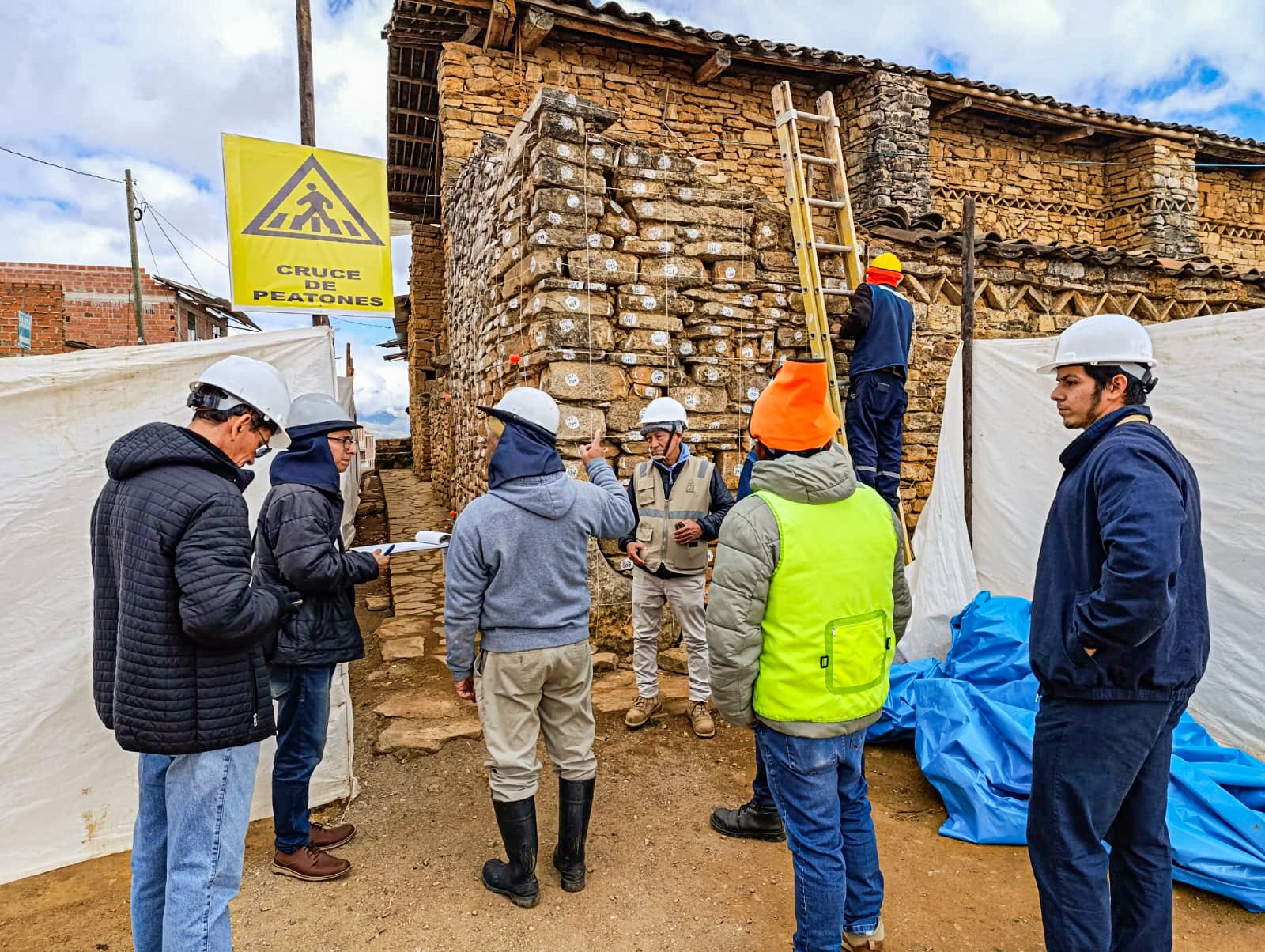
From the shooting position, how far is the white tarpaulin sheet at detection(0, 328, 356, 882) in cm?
271

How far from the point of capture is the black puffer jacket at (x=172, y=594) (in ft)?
5.95

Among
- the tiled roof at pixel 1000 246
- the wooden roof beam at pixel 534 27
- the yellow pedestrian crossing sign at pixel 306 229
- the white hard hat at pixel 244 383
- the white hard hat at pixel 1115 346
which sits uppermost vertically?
the wooden roof beam at pixel 534 27

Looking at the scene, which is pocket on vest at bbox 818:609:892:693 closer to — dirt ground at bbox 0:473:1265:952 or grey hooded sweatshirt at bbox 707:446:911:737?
grey hooded sweatshirt at bbox 707:446:911:737

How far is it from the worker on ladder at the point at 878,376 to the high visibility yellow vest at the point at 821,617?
2994mm

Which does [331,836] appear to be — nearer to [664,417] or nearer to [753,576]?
[753,576]

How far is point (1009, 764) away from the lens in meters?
3.16

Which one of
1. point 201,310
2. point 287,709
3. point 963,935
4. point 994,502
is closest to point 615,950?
point 963,935

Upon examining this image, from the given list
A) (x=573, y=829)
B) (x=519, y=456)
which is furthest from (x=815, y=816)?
(x=519, y=456)

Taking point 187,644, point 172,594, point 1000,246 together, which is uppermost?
point 1000,246

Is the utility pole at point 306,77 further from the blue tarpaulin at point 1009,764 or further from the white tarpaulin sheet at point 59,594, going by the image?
the blue tarpaulin at point 1009,764

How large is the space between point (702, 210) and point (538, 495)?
3.38 m

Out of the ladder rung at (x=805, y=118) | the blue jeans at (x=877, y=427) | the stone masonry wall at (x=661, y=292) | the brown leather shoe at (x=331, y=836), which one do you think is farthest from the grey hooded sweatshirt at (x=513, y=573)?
the ladder rung at (x=805, y=118)

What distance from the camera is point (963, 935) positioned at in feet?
8.18

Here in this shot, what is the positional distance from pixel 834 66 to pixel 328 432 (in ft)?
27.8
